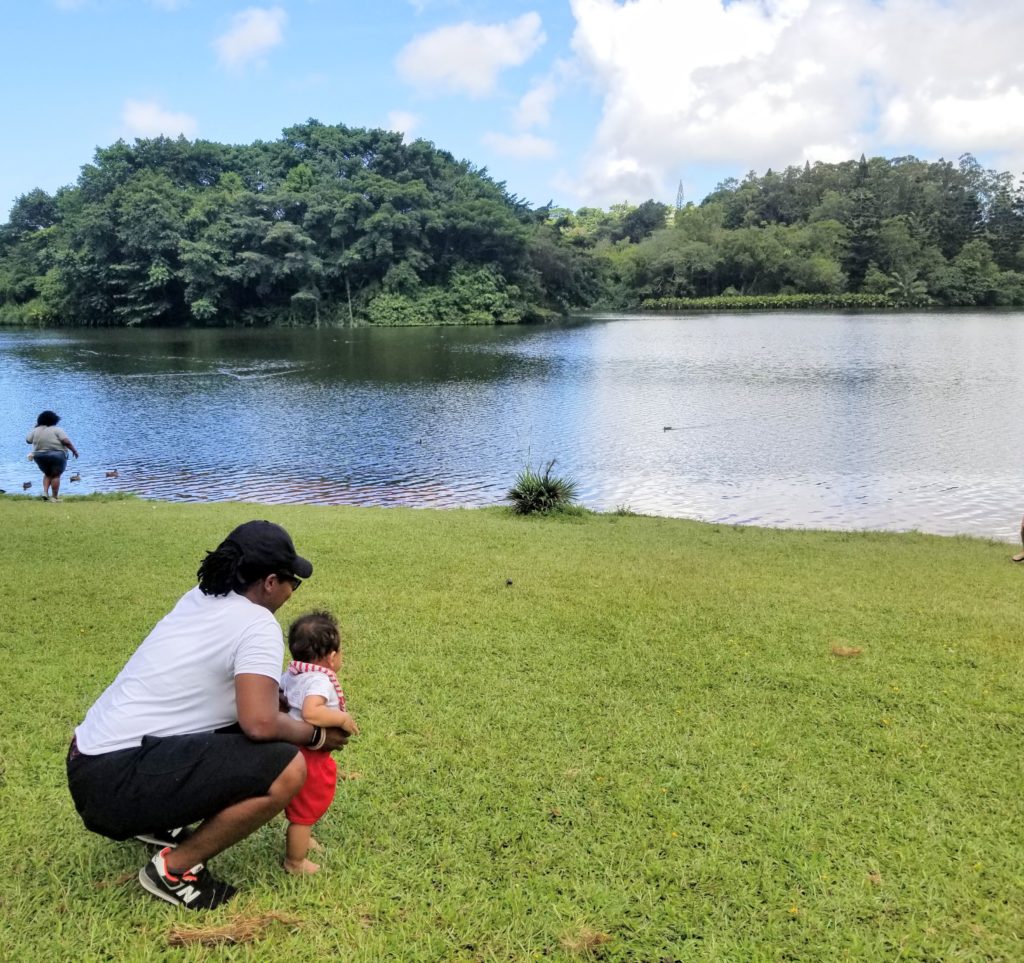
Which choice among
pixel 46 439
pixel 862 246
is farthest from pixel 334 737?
pixel 862 246

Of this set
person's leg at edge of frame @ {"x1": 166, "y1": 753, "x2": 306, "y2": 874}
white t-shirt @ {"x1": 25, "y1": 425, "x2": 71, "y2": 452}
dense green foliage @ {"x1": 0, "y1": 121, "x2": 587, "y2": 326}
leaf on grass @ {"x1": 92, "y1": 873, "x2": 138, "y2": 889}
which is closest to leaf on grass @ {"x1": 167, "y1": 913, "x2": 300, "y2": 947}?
person's leg at edge of frame @ {"x1": 166, "y1": 753, "x2": 306, "y2": 874}

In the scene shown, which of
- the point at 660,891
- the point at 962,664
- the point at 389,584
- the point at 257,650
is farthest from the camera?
the point at 389,584

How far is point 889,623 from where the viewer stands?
6.05m

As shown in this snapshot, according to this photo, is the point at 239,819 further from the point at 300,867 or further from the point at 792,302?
the point at 792,302

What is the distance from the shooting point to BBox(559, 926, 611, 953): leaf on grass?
2812 millimetres

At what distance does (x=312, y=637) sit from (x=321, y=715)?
33cm

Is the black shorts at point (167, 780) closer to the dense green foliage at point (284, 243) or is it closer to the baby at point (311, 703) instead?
the baby at point (311, 703)

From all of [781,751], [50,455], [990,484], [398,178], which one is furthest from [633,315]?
[781,751]

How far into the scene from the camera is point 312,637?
308cm

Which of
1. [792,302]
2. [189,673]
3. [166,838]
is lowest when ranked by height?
[166,838]

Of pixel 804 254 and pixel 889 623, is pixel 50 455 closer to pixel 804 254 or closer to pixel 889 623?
pixel 889 623

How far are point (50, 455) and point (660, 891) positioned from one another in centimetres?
1213

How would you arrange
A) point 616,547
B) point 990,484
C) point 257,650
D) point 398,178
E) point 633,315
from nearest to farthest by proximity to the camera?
point 257,650, point 616,547, point 990,484, point 398,178, point 633,315

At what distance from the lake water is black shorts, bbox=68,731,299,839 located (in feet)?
38.0
